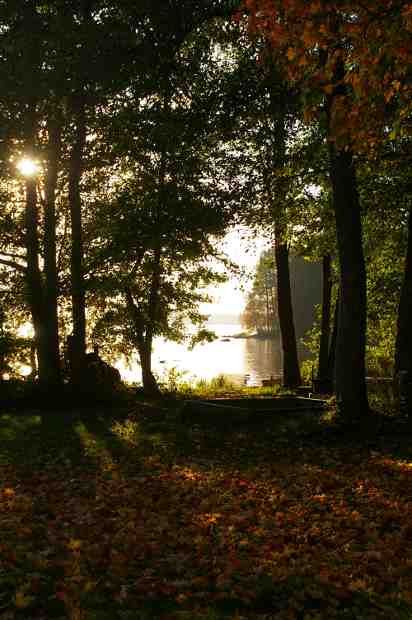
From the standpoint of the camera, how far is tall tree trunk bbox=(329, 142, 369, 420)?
10.8m

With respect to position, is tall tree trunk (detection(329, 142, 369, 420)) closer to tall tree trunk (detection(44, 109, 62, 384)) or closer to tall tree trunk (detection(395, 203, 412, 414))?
tall tree trunk (detection(395, 203, 412, 414))

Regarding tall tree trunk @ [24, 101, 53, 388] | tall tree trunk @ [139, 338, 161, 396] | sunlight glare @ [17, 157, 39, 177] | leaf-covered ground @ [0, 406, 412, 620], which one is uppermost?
sunlight glare @ [17, 157, 39, 177]

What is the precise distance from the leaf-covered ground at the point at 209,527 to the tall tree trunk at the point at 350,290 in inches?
36.3

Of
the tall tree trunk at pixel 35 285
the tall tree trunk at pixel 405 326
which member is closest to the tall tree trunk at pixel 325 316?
the tall tree trunk at pixel 405 326

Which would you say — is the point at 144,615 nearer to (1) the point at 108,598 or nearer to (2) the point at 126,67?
(1) the point at 108,598

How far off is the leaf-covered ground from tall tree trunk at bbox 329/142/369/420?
92 cm

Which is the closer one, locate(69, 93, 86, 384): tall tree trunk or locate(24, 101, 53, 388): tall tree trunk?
locate(69, 93, 86, 384): tall tree trunk

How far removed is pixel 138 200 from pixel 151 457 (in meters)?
9.24

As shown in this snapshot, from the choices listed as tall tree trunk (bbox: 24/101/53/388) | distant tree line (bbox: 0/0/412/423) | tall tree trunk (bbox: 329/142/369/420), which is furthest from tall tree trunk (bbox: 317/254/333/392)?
tall tree trunk (bbox: 24/101/53/388)

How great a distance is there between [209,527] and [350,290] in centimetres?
628

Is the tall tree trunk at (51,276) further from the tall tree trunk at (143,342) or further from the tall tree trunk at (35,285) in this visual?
the tall tree trunk at (143,342)

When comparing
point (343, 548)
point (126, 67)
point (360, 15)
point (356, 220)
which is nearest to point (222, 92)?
point (126, 67)

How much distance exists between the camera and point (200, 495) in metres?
7.46

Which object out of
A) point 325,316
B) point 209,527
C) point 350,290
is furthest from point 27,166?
point 325,316
